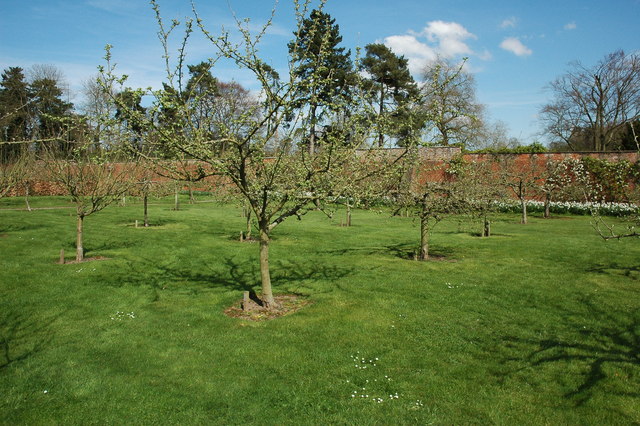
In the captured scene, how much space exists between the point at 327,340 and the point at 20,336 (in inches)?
215

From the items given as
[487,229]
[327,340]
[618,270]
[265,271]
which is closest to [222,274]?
[265,271]

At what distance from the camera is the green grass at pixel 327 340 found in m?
5.62

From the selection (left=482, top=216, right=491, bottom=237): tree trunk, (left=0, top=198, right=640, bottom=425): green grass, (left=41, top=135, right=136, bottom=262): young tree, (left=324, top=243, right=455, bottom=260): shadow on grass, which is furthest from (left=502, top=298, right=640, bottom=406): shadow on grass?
(left=41, top=135, right=136, bottom=262): young tree

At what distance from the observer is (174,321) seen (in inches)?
342

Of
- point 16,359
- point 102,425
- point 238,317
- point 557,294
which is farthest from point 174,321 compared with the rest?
point 557,294

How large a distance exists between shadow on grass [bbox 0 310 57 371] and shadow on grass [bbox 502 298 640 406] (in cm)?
774

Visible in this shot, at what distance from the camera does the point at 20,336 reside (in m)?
7.79

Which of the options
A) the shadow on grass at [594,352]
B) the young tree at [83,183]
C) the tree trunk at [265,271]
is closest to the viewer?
the shadow on grass at [594,352]

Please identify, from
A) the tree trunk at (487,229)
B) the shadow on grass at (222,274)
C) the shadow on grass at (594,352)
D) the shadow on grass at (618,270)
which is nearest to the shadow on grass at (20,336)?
the shadow on grass at (222,274)

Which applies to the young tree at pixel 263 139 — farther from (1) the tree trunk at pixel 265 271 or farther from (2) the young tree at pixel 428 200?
(2) the young tree at pixel 428 200

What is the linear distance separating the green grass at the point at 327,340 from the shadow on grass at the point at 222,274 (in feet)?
0.29

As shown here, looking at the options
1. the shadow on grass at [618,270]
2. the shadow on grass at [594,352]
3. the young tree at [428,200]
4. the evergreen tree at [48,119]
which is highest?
the evergreen tree at [48,119]

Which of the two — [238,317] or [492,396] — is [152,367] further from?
[492,396]

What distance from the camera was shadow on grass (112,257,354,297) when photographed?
11587 millimetres
